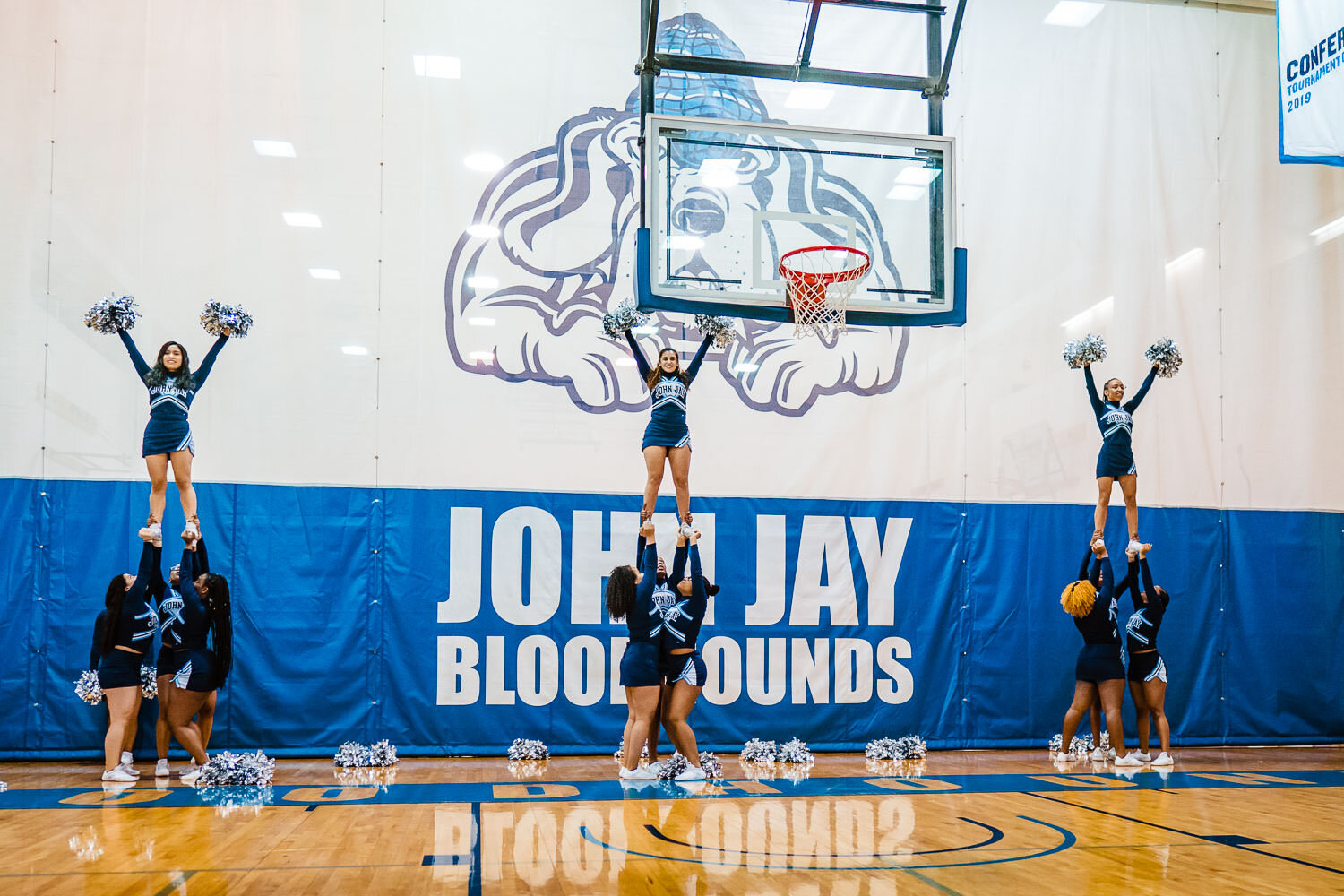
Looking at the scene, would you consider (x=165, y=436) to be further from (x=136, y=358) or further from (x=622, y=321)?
(x=622, y=321)

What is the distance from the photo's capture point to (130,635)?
8.38m

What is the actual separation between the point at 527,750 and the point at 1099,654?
519 cm

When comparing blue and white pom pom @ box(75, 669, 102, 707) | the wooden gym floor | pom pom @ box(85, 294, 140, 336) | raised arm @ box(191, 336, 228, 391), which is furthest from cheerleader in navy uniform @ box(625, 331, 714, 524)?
blue and white pom pom @ box(75, 669, 102, 707)

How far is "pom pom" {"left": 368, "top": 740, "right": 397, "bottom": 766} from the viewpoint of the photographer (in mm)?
9422

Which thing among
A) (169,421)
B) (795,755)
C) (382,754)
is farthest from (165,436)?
(795,755)

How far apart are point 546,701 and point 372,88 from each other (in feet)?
20.4

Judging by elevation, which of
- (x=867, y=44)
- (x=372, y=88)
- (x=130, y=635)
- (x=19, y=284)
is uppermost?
(x=867, y=44)

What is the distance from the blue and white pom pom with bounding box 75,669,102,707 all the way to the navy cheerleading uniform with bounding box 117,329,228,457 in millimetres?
2071

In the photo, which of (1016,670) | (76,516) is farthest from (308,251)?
(1016,670)

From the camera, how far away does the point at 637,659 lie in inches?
329

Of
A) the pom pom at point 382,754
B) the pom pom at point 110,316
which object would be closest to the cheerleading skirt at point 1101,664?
the pom pom at point 382,754

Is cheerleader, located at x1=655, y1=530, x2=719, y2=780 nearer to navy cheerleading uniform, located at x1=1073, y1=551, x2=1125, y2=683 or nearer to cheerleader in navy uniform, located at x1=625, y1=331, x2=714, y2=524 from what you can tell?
cheerleader in navy uniform, located at x1=625, y1=331, x2=714, y2=524

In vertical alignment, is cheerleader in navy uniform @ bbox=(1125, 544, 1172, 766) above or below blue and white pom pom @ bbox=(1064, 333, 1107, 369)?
below

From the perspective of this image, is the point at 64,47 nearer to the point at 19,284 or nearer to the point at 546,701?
the point at 19,284
